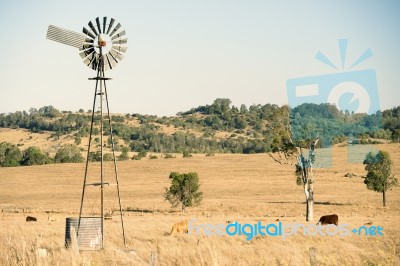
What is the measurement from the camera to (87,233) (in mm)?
26469

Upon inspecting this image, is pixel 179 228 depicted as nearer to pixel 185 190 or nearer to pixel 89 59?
pixel 89 59

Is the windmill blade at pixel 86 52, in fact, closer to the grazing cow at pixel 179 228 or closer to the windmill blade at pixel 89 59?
the windmill blade at pixel 89 59

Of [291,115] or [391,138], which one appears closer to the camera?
[291,115]

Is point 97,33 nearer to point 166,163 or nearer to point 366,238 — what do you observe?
point 366,238

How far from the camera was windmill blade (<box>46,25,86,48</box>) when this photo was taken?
29.5 meters

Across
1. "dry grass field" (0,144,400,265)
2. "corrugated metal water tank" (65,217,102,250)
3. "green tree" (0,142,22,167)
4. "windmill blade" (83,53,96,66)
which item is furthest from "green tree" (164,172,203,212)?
"green tree" (0,142,22,167)

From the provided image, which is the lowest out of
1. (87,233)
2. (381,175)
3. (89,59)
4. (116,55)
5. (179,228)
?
(179,228)

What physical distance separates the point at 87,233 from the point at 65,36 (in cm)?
975

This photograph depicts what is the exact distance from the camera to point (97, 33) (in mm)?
30812

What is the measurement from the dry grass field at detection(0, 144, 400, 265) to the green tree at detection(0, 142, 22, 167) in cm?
1543

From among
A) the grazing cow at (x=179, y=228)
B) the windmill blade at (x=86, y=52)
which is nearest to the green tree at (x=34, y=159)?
the grazing cow at (x=179, y=228)

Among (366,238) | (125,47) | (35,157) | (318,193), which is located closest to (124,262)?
(366,238)

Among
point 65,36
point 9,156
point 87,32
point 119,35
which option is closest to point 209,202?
point 119,35

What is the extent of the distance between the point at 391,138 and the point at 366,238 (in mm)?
133550
